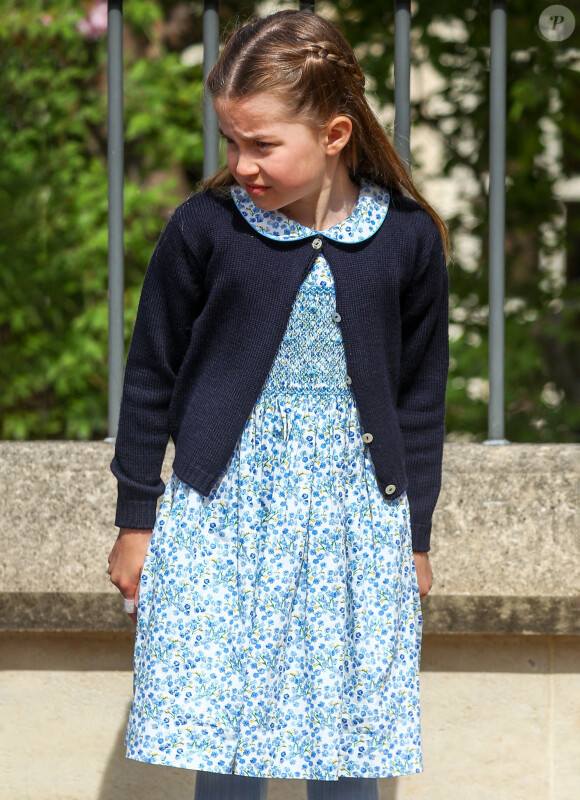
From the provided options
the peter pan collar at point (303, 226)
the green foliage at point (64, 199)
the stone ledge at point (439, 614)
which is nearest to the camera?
the peter pan collar at point (303, 226)

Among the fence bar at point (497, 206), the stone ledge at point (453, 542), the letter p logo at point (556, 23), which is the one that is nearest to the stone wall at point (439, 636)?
the stone ledge at point (453, 542)

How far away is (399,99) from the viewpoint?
7.55 feet

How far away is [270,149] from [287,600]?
701 millimetres

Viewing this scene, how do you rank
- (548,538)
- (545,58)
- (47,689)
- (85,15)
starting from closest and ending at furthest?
1. (548,538)
2. (47,689)
3. (545,58)
4. (85,15)

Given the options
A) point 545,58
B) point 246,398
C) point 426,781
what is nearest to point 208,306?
point 246,398

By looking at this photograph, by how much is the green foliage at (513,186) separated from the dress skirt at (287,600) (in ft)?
4.75

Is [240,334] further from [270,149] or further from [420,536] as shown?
[420,536]

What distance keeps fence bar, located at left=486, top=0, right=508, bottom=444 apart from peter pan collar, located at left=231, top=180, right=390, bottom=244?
0.48 m

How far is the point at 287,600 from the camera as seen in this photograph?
183 cm

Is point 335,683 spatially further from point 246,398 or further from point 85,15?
point 85,15

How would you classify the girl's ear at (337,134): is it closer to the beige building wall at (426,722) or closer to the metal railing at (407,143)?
the metal railing at (407,143)

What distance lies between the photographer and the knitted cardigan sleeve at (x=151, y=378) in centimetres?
192

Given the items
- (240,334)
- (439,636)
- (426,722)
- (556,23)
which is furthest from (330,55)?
(556,23)

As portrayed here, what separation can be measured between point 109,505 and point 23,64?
2528 mm
